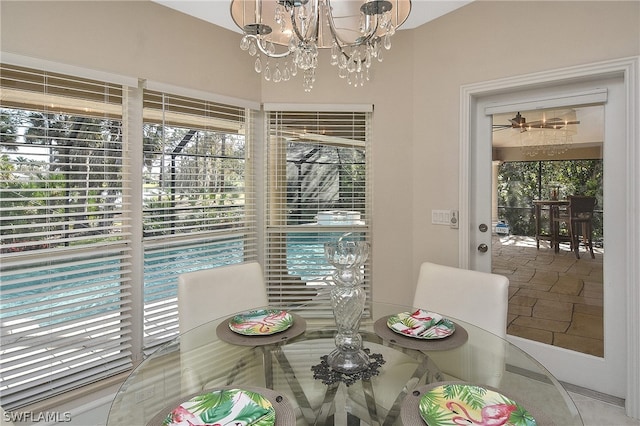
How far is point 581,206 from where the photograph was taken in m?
2.37

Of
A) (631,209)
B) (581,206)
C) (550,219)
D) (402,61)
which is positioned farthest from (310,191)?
(631,209)

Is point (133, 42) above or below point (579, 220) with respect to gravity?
above

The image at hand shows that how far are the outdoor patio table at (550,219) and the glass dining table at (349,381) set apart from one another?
1.39m

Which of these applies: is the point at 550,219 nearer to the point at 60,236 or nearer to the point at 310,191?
the point at 310,191

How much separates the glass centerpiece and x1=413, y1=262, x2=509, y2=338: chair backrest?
764 mm

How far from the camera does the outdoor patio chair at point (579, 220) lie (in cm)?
233

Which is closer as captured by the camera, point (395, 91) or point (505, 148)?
point (505, 148)

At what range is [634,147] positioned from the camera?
2.00 m

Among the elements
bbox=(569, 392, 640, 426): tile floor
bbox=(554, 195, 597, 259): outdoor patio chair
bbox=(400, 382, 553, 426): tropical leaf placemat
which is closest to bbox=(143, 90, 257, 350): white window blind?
bbox=(400, 382, 553, 426): tropical leaf placemat

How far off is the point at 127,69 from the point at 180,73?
0.37 m

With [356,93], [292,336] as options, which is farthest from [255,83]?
[292,336]

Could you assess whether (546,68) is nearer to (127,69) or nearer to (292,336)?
(292,336)

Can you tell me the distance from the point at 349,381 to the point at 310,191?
80.6 inches

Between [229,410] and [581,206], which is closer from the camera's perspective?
[229,410]
